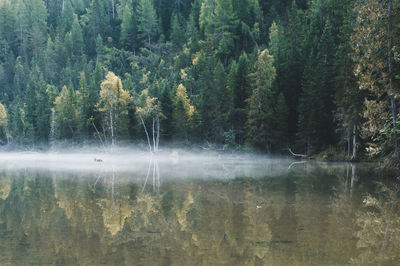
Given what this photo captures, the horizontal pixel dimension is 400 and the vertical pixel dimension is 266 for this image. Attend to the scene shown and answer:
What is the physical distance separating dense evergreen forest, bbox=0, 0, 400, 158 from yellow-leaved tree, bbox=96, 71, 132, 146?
0.55ft

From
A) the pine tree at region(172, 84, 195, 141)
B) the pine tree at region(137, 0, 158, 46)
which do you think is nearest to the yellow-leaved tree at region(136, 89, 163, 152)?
the pine tree at region(172, 84, 195, 141)

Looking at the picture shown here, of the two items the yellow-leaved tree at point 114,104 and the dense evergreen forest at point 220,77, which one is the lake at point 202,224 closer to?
the dense evergreen forest at point 220,77

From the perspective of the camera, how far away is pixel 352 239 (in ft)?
39.2

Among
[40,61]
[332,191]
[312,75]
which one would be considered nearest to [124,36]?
[40,61]

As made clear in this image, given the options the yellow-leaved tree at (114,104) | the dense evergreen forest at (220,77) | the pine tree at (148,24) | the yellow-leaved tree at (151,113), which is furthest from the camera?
the pine tree at (148,24)

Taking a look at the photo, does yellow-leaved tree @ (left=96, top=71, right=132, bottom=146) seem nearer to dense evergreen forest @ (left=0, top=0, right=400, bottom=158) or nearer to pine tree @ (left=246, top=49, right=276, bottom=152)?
dense evergreen forest @ (left=0, top=0, right=400, bottom=158)

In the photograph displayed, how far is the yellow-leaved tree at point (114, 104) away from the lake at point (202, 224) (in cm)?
3720

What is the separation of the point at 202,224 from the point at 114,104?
1989 inches

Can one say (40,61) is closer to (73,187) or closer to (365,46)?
(73,187)

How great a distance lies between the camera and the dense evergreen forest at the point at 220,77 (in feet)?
84.3

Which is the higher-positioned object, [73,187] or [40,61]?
[40,61]

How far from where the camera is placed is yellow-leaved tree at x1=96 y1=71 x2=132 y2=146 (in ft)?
203

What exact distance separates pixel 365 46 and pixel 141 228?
58.7ft

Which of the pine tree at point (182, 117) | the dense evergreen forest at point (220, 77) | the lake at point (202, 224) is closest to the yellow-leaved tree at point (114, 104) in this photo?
the dense evergreen forest at point (220, 77)
